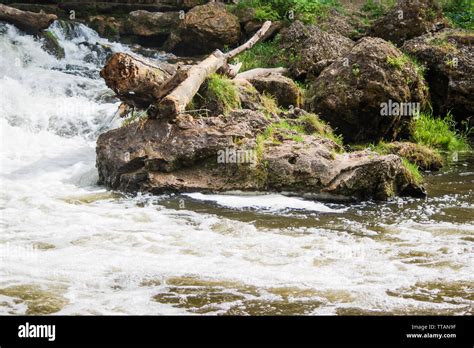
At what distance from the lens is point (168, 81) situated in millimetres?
10070

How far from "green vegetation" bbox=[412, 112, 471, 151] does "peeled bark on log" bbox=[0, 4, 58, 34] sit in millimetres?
9255

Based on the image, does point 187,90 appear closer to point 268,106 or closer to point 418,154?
point 268,106

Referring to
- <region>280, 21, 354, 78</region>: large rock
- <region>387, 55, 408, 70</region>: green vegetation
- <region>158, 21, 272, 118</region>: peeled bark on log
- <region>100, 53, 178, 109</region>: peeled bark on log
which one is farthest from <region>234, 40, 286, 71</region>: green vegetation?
<region>100, 53, 178, 109</region>: peeled bark on log

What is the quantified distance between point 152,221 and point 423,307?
3568mm

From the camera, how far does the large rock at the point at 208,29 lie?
17.5 m

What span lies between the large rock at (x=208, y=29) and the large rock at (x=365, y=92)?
576cm

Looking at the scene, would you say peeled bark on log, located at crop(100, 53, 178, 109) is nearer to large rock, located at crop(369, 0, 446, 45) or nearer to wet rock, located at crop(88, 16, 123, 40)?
large rock, located at crop(369, 0, 446, 45)

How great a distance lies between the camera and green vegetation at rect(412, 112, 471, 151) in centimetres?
1280

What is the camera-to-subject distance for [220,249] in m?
6.53

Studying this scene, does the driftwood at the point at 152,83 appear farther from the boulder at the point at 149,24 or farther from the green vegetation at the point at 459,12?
the green vegetation at the point at 459,12

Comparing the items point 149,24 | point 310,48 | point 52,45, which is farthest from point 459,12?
point 52,45

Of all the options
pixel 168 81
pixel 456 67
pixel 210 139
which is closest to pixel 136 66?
pixel 168 81

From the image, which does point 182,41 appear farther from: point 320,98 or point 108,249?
point 108,249

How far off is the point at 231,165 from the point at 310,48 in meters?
6.28
